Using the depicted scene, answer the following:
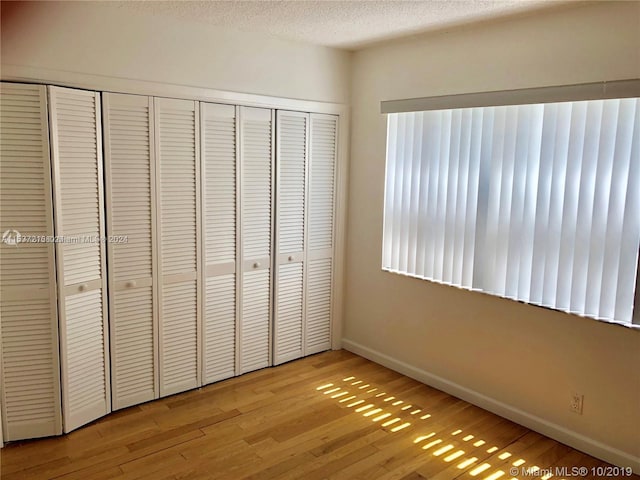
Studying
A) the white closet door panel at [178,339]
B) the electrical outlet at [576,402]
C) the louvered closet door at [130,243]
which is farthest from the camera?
the white closet door panel at [178,339]

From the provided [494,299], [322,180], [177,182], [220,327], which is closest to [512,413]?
[494,299]

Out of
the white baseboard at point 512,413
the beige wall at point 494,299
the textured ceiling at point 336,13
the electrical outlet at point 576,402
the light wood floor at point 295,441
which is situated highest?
the textured ceiling at point 336,13

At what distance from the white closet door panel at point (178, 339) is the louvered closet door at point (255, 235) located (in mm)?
373

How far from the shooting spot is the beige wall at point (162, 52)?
2.62 metres

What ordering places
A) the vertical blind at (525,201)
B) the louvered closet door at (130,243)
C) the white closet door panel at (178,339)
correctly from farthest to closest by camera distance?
Result: 1. the white closet door panel at (178,339)
2. the louvered closet door at (130,243)
3. the vertical blind at (525,201)

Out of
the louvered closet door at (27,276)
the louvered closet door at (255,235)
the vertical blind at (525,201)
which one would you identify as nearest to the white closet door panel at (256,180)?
the louvered closet door at (255,235)

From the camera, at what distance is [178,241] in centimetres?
325

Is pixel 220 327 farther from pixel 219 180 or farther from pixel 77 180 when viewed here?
pixel 77 180

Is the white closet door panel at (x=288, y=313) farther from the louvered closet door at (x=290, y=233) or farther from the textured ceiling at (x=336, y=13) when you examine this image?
the textured ceiling at (x=336, y=13)

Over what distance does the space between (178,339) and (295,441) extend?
1043 millimetres

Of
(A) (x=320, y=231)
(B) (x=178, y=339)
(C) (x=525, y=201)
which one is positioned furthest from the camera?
(A) (x=320, y=231)

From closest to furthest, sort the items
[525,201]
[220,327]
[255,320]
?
[525,201] → [220,327] → [255,320]

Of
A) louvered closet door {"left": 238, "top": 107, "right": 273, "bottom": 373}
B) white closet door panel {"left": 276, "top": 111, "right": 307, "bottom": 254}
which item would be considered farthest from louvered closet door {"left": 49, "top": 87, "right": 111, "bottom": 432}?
white closet door panel {"left": 276, "top": 111, "right": 307, "bottom": 254}

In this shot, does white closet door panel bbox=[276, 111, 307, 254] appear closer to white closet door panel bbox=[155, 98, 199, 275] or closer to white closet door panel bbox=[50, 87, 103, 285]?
white closet door panel bbox=[155, 98, 199, 275]
